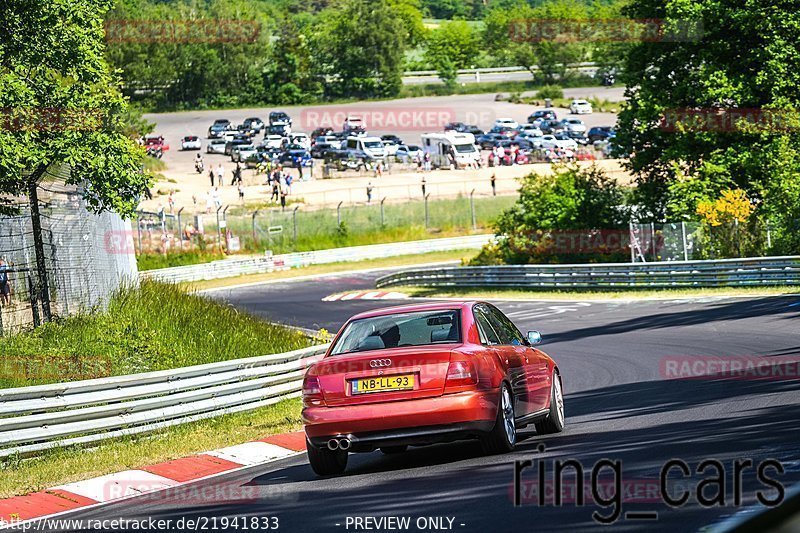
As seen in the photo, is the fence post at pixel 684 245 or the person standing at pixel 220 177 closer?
the fence post at pixel 684 245

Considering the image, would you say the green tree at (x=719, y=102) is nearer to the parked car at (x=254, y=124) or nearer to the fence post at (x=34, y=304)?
the fence post at (x=34, y=304)

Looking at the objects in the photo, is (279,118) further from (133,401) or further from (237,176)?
(133,401)

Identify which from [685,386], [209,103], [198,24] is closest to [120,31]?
[198,24]

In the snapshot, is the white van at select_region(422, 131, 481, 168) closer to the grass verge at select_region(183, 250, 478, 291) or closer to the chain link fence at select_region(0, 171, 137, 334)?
the grass verge at select_region(183, 250, 478, 291)

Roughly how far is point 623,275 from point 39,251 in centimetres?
2107

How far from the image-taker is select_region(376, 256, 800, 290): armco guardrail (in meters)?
31.3

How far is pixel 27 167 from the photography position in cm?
1802

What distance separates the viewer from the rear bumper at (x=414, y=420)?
9477mm

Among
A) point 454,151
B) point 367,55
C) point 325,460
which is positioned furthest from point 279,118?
point 325,460

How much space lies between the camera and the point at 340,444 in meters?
9.63

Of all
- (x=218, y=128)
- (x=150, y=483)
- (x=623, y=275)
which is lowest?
(x=623, y=275)

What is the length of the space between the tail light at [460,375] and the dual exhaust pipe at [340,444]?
3.01ft

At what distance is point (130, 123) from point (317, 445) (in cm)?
6685

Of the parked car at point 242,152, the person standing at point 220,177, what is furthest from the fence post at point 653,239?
the parked car at point 242,152
